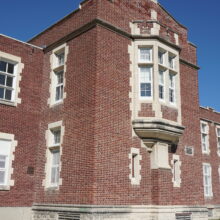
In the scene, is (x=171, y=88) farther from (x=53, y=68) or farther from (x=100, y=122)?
(x=53, y=68)

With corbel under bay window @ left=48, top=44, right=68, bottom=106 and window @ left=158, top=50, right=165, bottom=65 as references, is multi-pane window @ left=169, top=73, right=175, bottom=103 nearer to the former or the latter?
window @ left=158, top=50, right=165, bottom=65

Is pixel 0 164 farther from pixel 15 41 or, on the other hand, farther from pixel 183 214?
pixel 183 214

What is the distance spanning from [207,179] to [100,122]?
48.4ft

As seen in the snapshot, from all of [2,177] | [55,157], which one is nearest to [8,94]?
[55,157]

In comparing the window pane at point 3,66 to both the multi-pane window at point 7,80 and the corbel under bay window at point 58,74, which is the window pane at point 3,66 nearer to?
the multi-pane window at point 7,80

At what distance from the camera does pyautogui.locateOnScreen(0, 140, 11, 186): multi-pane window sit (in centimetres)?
1382

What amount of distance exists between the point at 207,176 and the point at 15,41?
16537 millimetres

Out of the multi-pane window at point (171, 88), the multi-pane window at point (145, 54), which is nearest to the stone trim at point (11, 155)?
the multi-pane window at point (145, 54)

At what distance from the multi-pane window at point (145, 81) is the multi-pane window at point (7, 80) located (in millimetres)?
5616

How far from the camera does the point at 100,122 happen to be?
41.5 ft

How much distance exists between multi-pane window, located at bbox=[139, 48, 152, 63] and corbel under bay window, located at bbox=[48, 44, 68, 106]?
3.27m

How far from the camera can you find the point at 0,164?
13852 millimetres

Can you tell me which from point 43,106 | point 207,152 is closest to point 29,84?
point 43,106

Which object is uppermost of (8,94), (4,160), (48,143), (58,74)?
(58,74)
